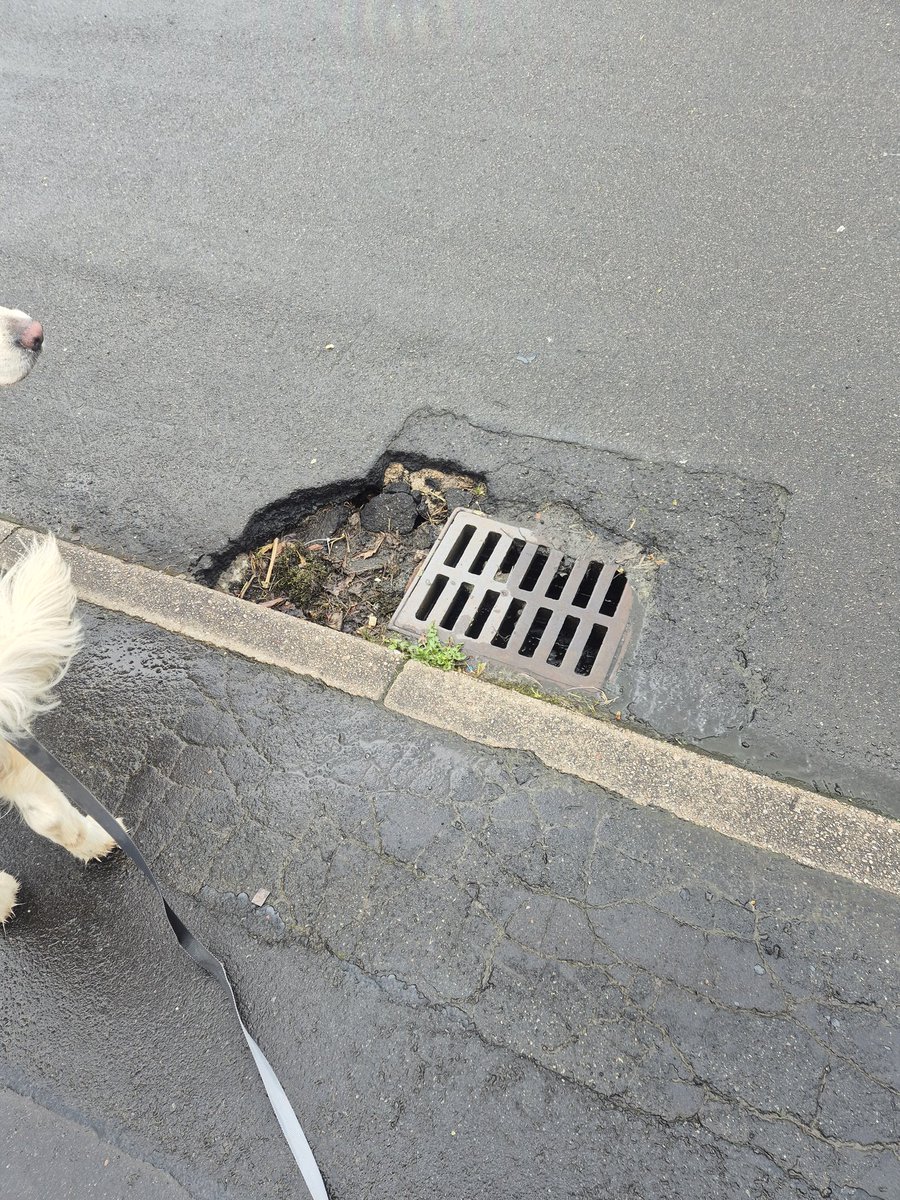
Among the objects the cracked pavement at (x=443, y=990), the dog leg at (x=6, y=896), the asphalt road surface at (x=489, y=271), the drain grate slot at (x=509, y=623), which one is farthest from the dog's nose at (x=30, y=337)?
the drain grate slot at (x=509, y=623)

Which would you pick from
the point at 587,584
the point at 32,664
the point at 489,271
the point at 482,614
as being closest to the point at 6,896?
the point at 32,664

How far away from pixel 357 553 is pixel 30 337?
1.39 metres

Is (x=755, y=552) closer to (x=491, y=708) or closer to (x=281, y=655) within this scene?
(x=491, y=708)

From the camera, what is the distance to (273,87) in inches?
200

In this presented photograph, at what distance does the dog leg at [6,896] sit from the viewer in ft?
8.02

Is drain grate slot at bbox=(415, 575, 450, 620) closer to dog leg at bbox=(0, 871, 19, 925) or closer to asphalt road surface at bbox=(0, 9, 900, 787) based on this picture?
asphalt road surface at bbox=(0, 9, 900, 787)

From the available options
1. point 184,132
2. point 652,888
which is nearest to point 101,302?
point 184,132

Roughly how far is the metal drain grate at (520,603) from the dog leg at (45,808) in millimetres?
1272

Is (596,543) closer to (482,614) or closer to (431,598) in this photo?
(482,614)

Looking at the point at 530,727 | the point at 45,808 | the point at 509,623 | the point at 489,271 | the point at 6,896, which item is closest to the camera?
the point at 45,808

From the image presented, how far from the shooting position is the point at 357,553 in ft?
10.7

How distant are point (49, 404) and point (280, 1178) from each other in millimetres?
3418

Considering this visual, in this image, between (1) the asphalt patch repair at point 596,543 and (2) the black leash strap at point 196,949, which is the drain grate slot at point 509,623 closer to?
(1) the asphalt patch repair at point 596,543

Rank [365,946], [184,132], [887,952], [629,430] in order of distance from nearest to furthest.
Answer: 1. [887,952]
2. [365,946]
3. [629,430]
4. [184,132]
